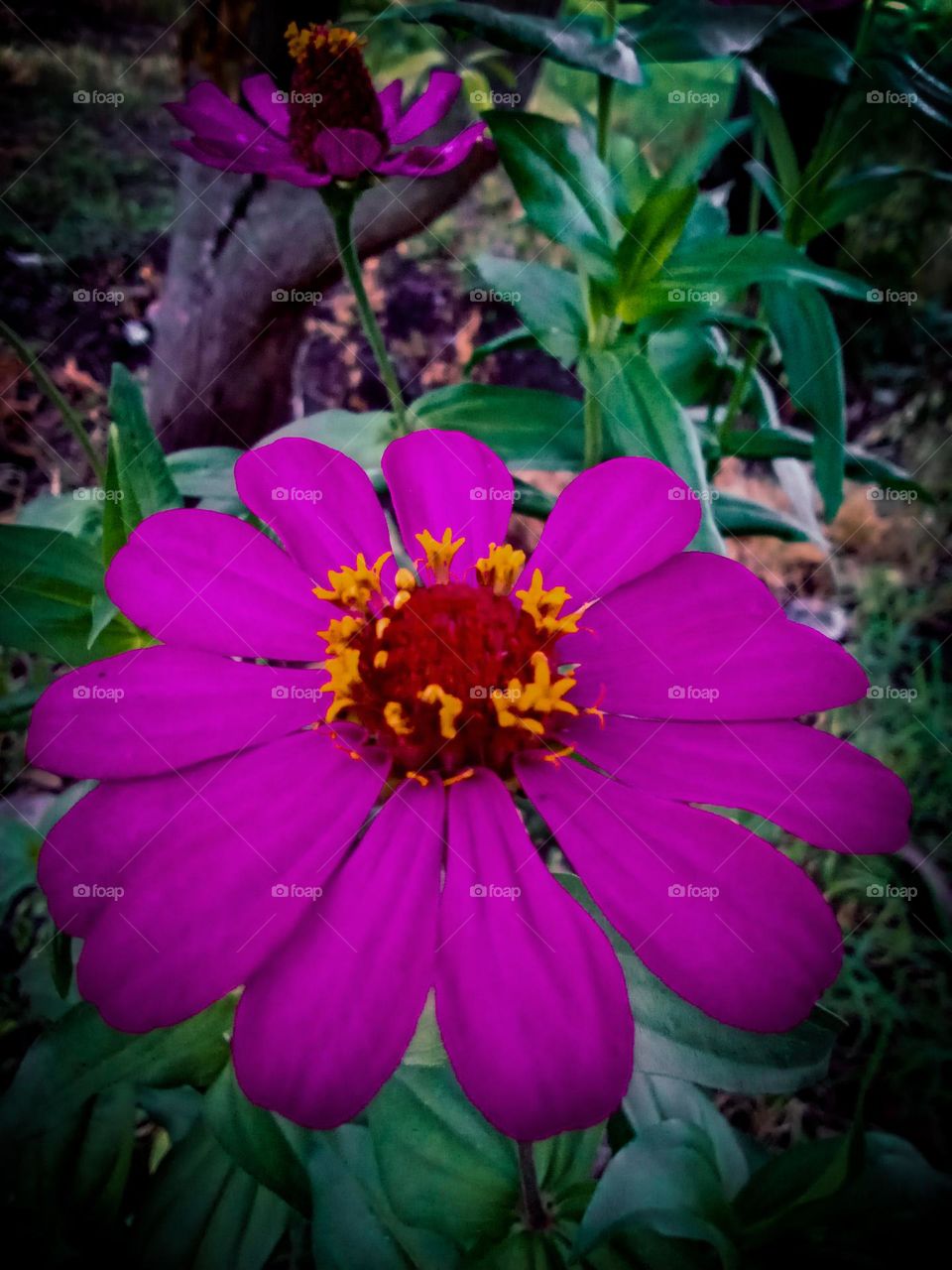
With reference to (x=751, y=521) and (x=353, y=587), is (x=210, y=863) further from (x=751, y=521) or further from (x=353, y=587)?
(x=751, y=521)

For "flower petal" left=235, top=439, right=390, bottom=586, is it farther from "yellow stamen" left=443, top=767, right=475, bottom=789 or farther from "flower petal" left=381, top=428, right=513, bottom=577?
"yellow stamen" left=443, top=767, right=475, bottom=789

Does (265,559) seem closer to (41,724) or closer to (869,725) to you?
(41,724)

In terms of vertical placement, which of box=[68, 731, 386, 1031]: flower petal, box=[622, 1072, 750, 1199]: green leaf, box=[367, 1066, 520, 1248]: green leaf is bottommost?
box=[622, 1072, 750, 1199]: green leaf

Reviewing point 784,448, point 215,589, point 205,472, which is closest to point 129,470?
point 215,589

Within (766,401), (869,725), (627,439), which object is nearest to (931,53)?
(766,401)

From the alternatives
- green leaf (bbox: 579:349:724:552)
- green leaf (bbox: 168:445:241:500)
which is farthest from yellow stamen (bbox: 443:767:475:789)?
green leaf (bbox: 168:445:241:500)

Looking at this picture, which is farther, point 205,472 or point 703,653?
point 205,472
